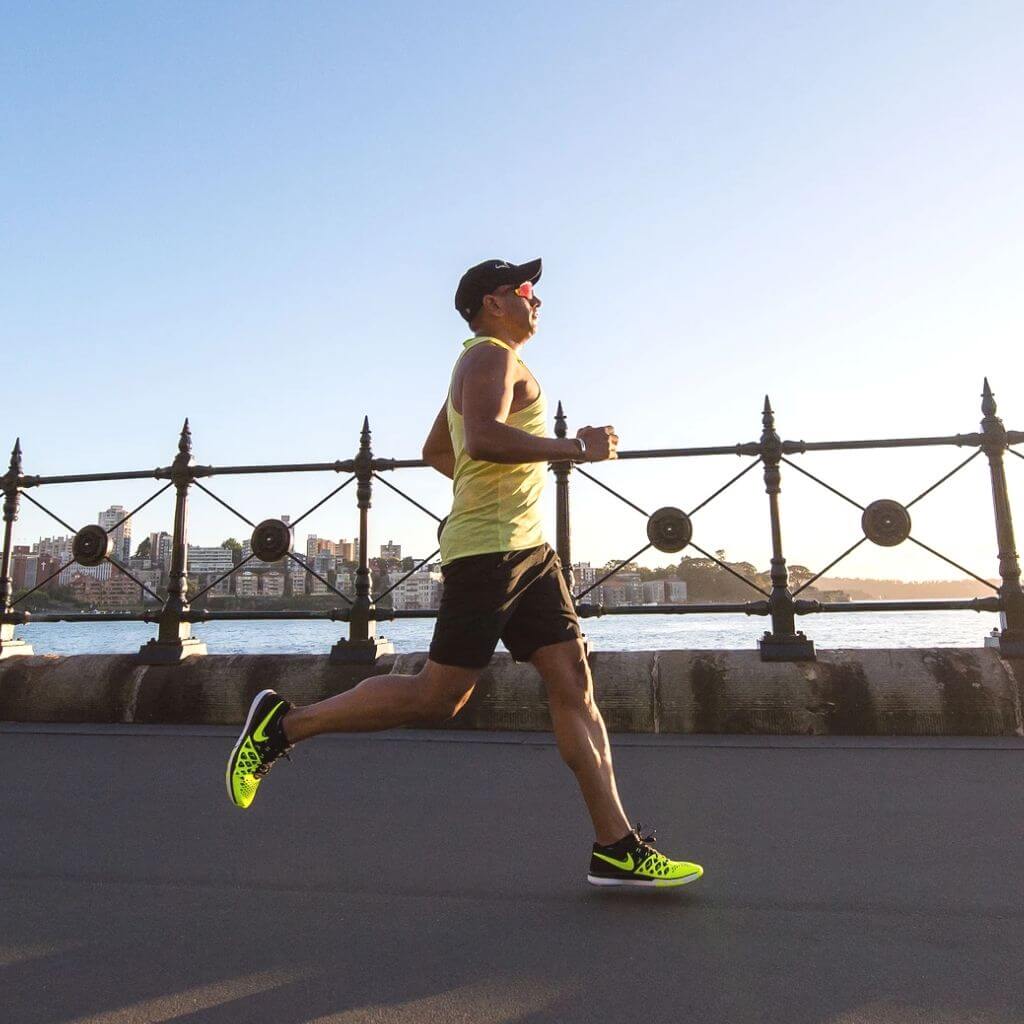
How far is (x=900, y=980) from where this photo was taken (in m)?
1.56

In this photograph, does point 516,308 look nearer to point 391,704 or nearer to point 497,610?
point 497,610

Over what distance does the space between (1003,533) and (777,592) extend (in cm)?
140

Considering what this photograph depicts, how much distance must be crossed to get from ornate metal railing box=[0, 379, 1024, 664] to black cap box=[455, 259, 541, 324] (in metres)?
1.86

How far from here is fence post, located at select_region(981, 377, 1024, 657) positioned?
181 inches

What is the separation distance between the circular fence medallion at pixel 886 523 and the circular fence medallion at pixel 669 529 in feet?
3.74

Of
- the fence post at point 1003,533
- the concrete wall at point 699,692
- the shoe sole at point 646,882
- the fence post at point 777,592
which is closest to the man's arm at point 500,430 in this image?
the shoe sole at point 646,882

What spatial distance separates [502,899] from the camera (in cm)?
202

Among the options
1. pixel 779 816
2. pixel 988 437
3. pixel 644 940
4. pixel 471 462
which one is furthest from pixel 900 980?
pixel 988 437

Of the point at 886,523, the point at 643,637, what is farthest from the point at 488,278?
the point at 643,637

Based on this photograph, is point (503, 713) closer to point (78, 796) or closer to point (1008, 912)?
point (78, 796)

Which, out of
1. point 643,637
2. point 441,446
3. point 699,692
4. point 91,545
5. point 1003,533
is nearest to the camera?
point 441,446

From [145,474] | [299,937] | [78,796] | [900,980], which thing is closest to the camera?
[900,980]

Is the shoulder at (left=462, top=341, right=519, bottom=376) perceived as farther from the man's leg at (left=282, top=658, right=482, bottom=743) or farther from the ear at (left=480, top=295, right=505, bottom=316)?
the man's leg at (left=282, top=658, right=482, bottom=743)

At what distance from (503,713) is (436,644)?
8.12 feet
